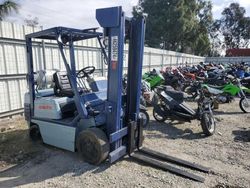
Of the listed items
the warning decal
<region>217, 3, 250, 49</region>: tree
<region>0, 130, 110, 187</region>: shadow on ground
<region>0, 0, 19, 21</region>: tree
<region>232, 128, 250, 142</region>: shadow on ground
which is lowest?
<region>0, 130, 110, 187</region>: shadow on ground

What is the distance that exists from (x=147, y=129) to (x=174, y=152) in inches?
53.8

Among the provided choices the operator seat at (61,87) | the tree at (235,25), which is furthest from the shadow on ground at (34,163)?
the tree at (235,25)

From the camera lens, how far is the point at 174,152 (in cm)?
411

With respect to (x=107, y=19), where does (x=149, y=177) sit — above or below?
below

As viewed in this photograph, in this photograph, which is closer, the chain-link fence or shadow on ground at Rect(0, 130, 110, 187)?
shadow on ground at Rect(0, 130, 110, 187)

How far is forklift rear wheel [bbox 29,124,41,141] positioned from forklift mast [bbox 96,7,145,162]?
5.48 feet

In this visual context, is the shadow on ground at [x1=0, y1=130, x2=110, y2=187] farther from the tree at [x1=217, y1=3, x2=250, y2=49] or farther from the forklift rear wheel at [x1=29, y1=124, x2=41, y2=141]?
the tree at [x1=217, y1=3, x2=250, y2=49]

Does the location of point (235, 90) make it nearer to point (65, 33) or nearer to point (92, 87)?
point (92, 87)

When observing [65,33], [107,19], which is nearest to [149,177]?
[107,19]

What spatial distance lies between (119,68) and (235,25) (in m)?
47.6

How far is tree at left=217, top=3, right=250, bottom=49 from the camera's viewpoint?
43312 mm

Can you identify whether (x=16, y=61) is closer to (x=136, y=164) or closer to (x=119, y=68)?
(x=119, y=68)

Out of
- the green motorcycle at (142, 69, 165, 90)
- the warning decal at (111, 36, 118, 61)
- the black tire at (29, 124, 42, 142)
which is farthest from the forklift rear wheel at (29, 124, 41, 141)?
the green motorcycle at (142, 69, 165, 90)

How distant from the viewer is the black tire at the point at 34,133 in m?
4.45
